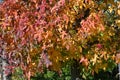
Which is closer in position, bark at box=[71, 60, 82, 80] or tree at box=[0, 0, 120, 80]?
tree at box=[0, 0, 120, 80]

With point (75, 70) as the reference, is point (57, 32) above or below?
above

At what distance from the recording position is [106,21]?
14.7 feet

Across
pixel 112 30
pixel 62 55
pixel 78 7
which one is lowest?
pixel 62 55

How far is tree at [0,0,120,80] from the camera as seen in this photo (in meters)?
3.88

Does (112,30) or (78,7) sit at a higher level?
(78,7)

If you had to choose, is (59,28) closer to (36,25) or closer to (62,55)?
(36,25)

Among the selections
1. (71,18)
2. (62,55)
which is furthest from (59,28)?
(62,55)

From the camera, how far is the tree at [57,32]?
12.7 feet

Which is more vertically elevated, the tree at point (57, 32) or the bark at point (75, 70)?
the tree at point (57, 32)

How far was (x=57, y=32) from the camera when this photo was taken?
4.00 metres

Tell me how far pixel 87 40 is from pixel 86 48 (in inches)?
4.6

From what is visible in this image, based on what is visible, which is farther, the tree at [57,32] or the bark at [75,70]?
the bark at [75,70]

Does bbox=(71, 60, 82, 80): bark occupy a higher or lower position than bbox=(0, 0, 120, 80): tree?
lower

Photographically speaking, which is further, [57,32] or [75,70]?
[75,70]
